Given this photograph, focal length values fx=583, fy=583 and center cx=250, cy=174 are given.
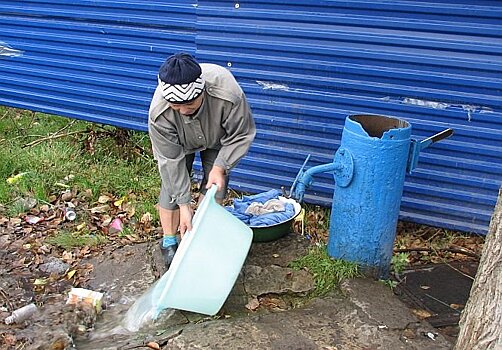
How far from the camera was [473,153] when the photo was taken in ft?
14.0

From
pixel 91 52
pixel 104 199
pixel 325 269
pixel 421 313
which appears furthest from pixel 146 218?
pixel 421 313

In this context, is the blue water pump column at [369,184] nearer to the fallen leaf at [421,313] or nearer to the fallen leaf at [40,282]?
the fallen leaf at [421,313]

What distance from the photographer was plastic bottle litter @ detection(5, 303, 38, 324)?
333 cm

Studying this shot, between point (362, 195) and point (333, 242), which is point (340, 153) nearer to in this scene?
point (362, 195)

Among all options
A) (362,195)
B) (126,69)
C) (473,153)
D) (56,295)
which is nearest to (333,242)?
(362,195)

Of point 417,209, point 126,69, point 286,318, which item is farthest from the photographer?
point 126,69

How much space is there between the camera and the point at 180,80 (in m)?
3.05

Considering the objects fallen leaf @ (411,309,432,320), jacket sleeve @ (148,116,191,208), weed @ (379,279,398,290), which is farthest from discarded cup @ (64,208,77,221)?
fallen leaf @ (411,309,432,320)

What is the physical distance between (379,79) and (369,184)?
3.62 ft

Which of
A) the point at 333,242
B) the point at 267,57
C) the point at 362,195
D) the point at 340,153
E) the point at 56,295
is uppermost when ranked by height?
the point at 267,57

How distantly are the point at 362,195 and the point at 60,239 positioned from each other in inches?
87.4

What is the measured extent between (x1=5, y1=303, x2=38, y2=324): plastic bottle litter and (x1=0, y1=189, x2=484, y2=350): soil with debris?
3 centimetres

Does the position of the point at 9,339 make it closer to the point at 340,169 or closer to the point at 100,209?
the point at 100,209

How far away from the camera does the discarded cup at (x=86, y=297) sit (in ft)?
11.3
